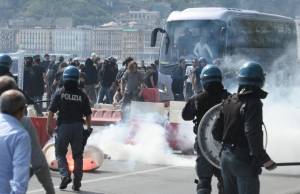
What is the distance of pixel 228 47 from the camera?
2819cm

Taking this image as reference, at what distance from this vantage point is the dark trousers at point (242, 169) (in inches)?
281

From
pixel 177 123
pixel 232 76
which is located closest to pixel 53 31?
pixel 232 76

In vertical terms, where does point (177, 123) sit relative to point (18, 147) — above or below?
below

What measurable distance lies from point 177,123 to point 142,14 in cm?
9277

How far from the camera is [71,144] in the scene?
11.5m

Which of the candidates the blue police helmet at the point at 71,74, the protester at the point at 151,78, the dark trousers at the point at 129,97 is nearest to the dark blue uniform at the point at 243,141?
the blue police helmet at the point at 71,74

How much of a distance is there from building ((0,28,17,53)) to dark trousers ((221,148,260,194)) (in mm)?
91931

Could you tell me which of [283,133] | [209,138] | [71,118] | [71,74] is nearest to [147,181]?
[71,118]

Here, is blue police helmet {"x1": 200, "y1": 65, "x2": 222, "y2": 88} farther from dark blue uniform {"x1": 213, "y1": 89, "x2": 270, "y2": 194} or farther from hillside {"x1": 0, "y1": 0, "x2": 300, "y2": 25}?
hillside {"x1": 0, "y1": 0, "x2": 300, "y2": 25}

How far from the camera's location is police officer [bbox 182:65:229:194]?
8992 millimetres

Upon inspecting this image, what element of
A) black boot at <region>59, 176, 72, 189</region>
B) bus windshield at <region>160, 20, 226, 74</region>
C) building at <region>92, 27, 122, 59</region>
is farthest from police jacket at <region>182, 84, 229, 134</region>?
building at <region>92, 27, 122, 59</region>

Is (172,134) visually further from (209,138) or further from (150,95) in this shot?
(209,138)

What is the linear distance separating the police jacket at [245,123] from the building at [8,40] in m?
91.9

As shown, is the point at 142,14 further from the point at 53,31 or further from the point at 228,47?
the point at 228,47
